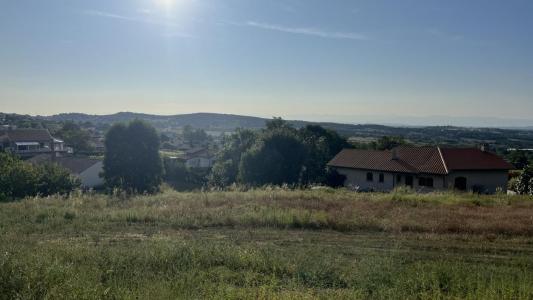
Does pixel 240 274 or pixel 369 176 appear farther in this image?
pixel 369 176

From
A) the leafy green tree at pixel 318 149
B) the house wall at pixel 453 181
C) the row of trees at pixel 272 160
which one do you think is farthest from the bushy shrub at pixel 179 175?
the house wall at pixel 453 181

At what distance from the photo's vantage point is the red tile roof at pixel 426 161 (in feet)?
127

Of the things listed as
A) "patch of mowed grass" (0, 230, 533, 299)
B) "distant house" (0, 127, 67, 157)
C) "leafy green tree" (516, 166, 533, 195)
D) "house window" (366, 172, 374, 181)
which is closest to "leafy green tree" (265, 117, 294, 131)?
"house window" (366, 172, 374, 181)

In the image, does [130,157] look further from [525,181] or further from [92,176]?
[525,181]

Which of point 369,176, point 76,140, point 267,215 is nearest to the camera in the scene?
point 267,215

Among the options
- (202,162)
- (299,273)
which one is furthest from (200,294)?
(202,162)

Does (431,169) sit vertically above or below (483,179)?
above

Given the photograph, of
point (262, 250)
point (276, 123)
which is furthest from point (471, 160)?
point (262, 250)

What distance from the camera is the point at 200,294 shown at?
597 cm

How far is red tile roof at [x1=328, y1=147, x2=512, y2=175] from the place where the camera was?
1523 inches

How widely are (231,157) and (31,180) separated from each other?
985 inches

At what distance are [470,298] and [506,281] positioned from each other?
3.74 feet

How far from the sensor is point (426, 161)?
40312mm

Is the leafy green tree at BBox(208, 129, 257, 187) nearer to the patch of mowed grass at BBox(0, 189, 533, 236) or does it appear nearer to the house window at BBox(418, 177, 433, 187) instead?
the house window at BBox(418, 177, 433, 187)
